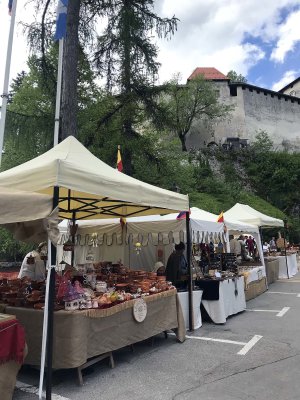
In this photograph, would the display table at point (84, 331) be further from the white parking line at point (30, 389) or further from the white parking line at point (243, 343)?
the white parking line at point (243, 343)

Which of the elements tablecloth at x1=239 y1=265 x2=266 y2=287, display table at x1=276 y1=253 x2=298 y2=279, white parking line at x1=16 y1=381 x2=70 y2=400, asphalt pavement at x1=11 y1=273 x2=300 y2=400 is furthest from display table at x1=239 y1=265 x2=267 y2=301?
white parking line at x1=16 y1=381 x2=70 y2=400

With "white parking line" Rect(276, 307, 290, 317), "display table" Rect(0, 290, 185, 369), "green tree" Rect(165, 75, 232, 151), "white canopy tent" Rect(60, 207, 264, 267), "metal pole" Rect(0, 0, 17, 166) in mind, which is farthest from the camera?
"green tree" Rect(165, 75, 232, 151)

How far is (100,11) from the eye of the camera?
11.3 meters

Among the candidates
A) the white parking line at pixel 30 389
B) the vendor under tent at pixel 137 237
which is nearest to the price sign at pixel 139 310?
the white parking line at pixel 30 389

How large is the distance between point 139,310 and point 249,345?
2019 mm

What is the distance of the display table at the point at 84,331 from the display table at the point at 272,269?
9.72 meters

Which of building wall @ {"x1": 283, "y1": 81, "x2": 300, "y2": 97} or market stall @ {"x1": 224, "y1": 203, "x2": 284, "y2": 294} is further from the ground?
building wall @ {"x1": 283, "y1": 81, "x2": 300, "y2": 97}

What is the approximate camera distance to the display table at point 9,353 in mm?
3578

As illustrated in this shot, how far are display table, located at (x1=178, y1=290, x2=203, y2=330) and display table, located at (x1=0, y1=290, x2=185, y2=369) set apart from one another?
1282 millimetres

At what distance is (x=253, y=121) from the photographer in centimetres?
4747

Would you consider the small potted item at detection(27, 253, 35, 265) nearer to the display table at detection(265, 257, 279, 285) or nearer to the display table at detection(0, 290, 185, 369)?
the display table at detection(0, 290, 185, 369)

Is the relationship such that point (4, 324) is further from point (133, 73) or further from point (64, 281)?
point (133, 73)

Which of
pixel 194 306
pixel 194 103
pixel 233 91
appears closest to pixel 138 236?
pixel 194 306

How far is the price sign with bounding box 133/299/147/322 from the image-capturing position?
16.7ft
